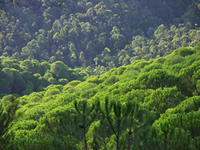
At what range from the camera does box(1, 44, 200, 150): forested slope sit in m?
4.52

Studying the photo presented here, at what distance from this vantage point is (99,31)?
126 meters

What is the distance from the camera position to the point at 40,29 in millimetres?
125812

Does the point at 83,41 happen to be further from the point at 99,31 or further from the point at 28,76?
the point at 28,76

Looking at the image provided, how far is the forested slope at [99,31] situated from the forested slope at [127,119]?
83.0 m

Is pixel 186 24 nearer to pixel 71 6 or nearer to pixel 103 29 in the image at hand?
pixel 103 29

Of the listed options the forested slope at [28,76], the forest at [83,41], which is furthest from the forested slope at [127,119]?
the forested slope at [28,76]

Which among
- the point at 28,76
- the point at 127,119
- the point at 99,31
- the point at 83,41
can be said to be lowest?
the point at 127,119

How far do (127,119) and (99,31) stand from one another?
409ft

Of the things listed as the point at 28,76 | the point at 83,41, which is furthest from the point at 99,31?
the point at 28,76

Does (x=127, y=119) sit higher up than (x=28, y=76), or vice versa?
(x=28, y=76)

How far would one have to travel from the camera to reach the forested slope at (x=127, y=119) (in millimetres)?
4520

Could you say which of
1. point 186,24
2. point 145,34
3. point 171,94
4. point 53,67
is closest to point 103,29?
point 145,34

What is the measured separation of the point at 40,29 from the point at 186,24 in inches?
3227

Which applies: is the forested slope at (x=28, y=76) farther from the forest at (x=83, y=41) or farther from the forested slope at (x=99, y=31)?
the forested slope at (x=99, y=31)
